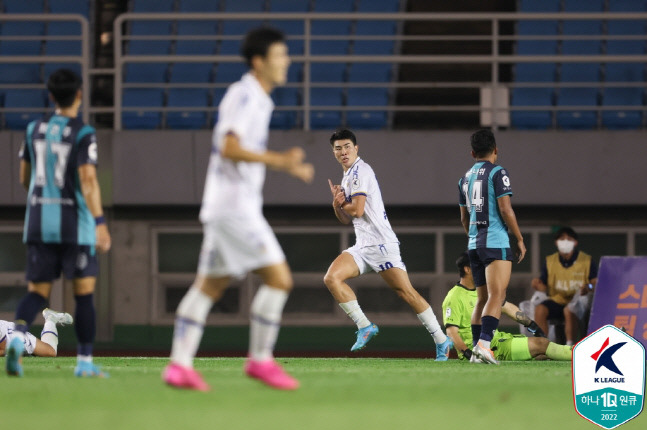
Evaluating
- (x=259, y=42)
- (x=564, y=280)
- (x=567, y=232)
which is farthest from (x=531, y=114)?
(x=259, y=42)

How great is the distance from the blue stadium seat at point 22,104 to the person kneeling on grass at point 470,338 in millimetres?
8112

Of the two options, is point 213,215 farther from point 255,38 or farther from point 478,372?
point 478,372

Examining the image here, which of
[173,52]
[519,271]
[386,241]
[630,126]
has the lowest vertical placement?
[519,271]

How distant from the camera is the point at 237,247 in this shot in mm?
5742

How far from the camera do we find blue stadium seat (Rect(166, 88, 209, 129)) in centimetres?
1630

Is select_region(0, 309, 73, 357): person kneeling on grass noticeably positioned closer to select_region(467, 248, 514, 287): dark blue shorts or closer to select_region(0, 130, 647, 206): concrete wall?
select_region(467, 248, 514, 287): dark blue shorts

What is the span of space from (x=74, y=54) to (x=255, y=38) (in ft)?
41.3

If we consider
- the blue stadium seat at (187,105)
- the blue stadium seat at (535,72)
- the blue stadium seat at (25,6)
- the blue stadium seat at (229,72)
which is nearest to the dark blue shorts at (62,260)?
the blue stadium seat at (187,105)

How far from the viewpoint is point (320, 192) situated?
15.7m

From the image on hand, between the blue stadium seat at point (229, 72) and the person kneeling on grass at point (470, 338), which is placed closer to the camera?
the person kneeling on grass at point (470, 338)

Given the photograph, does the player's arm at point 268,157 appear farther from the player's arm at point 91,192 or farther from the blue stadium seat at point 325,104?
the blue stadium seat at point 325,104

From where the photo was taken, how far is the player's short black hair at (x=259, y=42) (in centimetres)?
595

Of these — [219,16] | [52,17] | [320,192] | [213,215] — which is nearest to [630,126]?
[320,192]

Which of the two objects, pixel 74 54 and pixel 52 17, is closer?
pixel 52 17
